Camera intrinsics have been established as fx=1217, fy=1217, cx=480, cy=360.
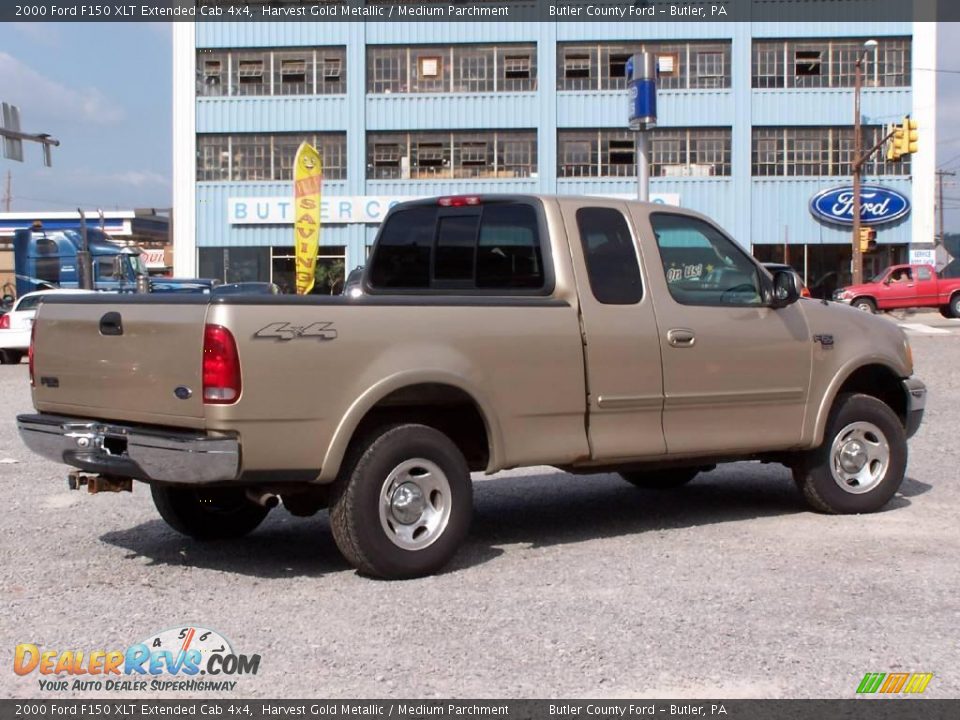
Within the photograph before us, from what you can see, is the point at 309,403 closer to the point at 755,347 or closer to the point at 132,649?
the point at 132,649

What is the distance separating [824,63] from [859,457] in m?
39.2

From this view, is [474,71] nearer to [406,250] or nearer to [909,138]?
[909,138]

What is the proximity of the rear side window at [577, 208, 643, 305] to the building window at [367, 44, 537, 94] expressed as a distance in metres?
38.6

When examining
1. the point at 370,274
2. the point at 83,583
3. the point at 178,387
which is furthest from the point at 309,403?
the point at 370,274

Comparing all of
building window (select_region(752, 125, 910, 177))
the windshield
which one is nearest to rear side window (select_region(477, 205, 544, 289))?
the windshield

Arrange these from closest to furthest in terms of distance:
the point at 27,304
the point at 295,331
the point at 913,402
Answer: the point at 295,331 < the point at 913,402 < the point at 27,304

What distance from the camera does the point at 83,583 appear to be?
243 inches

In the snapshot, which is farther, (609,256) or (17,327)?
(17,327)

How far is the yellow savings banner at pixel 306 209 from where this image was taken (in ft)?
83.3

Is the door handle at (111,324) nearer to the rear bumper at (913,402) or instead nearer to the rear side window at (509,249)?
the rear side window at (509,249)

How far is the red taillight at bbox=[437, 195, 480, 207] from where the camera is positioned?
24.3 feet

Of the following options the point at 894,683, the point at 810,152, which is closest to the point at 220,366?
the point at 894,683

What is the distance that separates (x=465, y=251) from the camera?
7.48 meters

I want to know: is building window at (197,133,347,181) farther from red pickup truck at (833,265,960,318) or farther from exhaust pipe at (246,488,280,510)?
exhaust pipe at (246,488,280,510)
